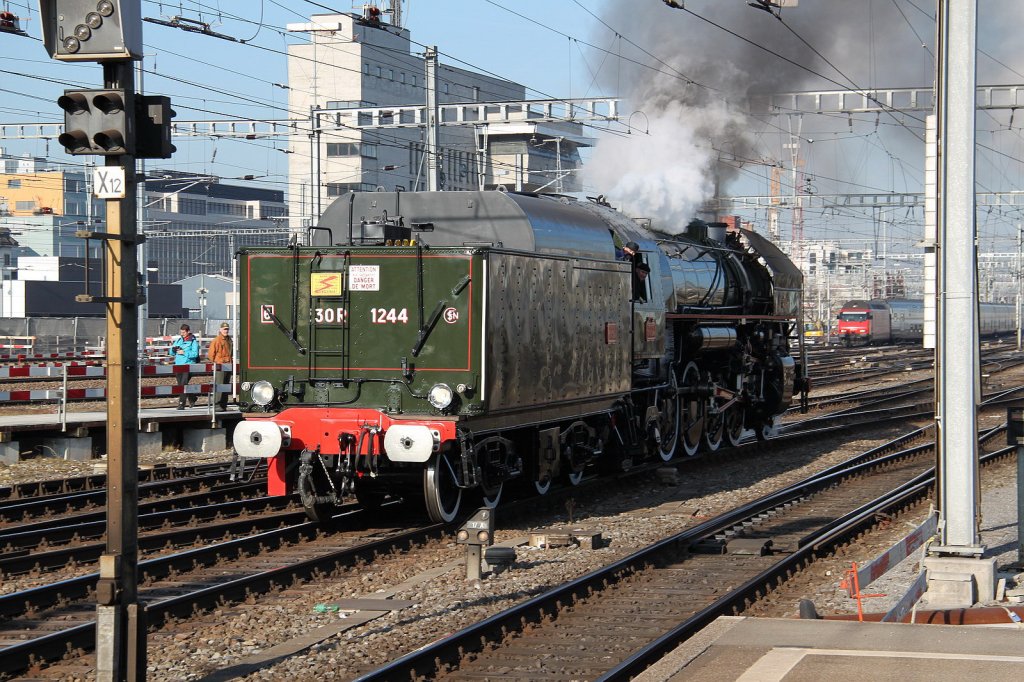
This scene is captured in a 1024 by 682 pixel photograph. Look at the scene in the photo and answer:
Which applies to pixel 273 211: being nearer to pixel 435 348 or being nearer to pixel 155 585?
pixel 435 348

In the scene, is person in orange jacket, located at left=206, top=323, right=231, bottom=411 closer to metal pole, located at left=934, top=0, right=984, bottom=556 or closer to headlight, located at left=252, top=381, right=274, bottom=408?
headlight, located at left=252, top=381, right=274, bottom=408

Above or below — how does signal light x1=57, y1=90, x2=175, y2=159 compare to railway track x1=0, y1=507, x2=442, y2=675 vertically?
above

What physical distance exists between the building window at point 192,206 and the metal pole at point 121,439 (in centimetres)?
12335

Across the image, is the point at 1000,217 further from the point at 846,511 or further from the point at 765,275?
the point at 846,511

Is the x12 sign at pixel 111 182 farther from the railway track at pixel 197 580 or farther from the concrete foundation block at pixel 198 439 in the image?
the concrete foundation block at pixel 198 439

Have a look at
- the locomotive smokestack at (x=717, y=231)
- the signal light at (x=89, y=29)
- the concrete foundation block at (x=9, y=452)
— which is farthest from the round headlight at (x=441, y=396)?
the locomotive smokestack at (x=717, y=231)

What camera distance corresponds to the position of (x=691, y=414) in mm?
19859

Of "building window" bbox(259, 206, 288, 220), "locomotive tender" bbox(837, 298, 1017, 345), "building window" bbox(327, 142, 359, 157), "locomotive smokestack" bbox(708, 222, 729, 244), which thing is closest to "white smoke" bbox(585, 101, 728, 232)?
"locomotive smokestack" bbox(708, 222, 729, 244)

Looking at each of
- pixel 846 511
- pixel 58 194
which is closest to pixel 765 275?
pixel 846 511

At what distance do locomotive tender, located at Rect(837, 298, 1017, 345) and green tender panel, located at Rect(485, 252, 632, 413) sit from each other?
4999 centimetres

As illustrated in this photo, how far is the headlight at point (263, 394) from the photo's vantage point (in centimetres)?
1291

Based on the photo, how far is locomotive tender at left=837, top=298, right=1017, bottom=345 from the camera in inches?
2586

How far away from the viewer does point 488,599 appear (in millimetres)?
9875

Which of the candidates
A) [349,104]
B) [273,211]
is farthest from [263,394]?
[273,211]
